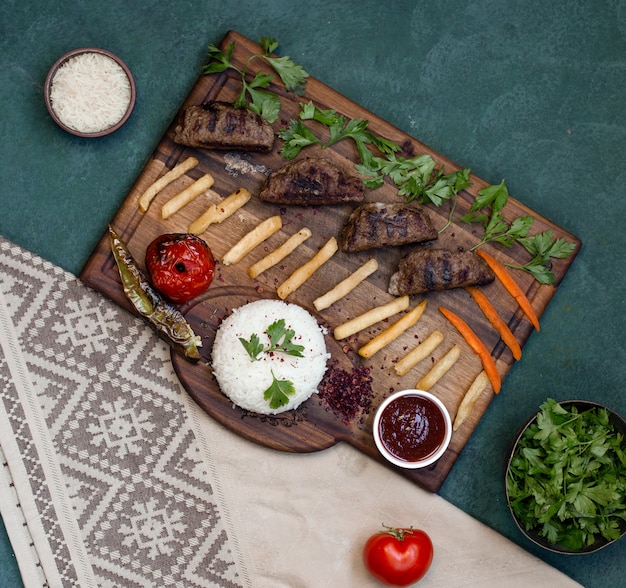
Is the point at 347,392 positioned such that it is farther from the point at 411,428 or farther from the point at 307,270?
the point at 307,270

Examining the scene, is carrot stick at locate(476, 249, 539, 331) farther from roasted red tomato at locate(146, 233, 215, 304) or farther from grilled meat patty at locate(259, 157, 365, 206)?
roasted red tomato at locate(146, 233, 215, 304)

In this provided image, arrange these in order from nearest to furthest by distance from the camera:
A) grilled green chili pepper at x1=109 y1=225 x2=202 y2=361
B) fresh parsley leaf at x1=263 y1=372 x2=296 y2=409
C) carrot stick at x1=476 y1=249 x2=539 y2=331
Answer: fresh parsley leaf at x1=263 y1=372 x2=296 y2=409
grilled green chili pepper at x1=109 y1=225 x2=202 y2=361
carrot stick at x1=476 y1=249 x2=539 y2=331

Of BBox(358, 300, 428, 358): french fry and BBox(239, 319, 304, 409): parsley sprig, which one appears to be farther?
BBox(358, 300, 428, 358): french fry

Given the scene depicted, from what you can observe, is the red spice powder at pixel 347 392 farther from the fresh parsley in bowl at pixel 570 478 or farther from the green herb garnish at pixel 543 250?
the green herb garnish at pixel 543 250

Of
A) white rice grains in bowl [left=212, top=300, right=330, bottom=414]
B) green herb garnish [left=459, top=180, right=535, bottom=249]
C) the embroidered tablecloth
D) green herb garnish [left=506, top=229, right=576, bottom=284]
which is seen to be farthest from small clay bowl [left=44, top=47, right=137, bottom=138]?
green herb garnish [left=506, top=229, right=576, bottom=284]

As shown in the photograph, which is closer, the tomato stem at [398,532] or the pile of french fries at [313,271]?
the tomato stem at [398,532]

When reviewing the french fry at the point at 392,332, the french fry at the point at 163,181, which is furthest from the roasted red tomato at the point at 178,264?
the french fry at the point at 392,332

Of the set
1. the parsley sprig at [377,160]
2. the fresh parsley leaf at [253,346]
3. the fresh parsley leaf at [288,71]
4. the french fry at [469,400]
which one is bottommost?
the fresh parsley leaf at [253,346]
